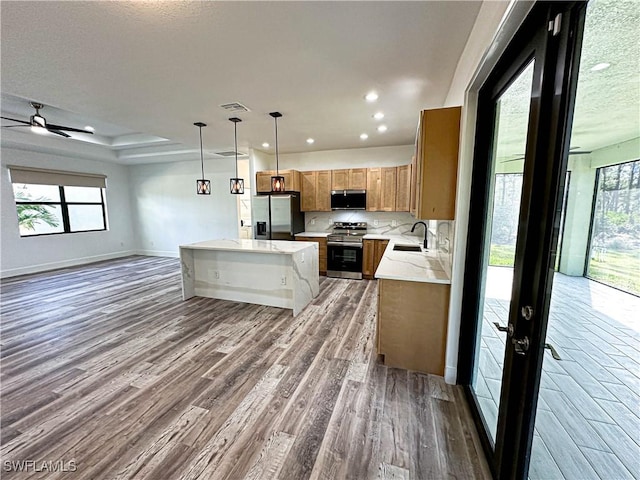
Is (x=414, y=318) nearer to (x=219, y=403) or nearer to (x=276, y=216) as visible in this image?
(x=219, y=403)

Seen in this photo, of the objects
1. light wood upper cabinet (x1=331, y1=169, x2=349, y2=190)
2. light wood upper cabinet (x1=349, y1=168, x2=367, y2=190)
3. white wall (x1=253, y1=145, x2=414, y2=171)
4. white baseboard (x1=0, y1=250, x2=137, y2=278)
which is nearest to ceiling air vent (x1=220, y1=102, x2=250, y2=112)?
white wall (x1=253, y1=145, x2=414, y2=171)

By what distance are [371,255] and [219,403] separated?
3810 millimetres

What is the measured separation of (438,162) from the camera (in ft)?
7.02

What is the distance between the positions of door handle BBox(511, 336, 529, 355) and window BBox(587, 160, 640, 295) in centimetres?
37

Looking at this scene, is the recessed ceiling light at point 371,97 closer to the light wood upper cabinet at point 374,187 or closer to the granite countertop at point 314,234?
the light wood upper cabinet at point 374,187

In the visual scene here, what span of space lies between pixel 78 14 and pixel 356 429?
3.30 m

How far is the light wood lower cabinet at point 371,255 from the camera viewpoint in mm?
5152

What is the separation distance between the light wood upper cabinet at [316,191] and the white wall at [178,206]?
2105 millimetres

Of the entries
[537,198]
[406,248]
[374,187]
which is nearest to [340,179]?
[374,187]

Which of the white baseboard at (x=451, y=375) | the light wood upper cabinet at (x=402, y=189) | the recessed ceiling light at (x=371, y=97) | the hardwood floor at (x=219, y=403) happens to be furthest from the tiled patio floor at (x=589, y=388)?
the light wood upper cabinet at (x=402, y=189)

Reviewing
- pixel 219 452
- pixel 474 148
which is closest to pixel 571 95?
pixel 474 148

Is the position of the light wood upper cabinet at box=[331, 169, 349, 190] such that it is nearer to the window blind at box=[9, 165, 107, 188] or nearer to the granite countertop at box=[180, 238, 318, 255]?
the granite countertop at box=[180, 238, 318, 255]

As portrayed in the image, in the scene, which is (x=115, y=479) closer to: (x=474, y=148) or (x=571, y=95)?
(x=571, y=95)

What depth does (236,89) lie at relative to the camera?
2824 millimetres
